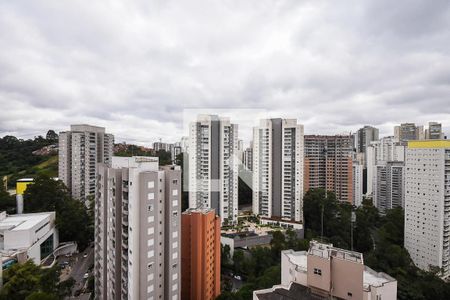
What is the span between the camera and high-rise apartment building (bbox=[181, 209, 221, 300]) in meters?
4.09

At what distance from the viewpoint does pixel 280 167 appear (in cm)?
782

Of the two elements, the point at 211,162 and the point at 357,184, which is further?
the point at 357,184

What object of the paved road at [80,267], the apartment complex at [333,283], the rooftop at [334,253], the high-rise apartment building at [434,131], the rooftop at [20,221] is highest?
the high-rise apartment building at [434,131]

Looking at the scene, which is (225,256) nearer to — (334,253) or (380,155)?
(334,253)

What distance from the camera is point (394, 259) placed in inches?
211

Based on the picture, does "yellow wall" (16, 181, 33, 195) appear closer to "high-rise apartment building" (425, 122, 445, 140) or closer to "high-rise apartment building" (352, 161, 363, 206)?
"high-rise apartment building" (425, 122, 445, 140)

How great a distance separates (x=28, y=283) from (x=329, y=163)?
9346 millimetres

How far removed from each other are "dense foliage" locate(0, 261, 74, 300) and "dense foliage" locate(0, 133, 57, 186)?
8.19 metres

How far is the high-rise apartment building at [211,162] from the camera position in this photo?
712cm

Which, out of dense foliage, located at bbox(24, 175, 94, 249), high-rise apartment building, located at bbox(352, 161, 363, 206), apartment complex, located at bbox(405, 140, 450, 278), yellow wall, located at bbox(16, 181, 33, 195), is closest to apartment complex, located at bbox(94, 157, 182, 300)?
dense foliage, located at bbox(24, 175, 94, 249)

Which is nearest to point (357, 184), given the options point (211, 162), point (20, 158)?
point (211, 162)

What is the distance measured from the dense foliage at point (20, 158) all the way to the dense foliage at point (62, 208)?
4188mm

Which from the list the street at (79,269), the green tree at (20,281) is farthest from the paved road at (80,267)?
the green tree at (20,281)

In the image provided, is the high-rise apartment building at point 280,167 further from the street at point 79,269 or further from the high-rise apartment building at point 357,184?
the street at point 79,269
